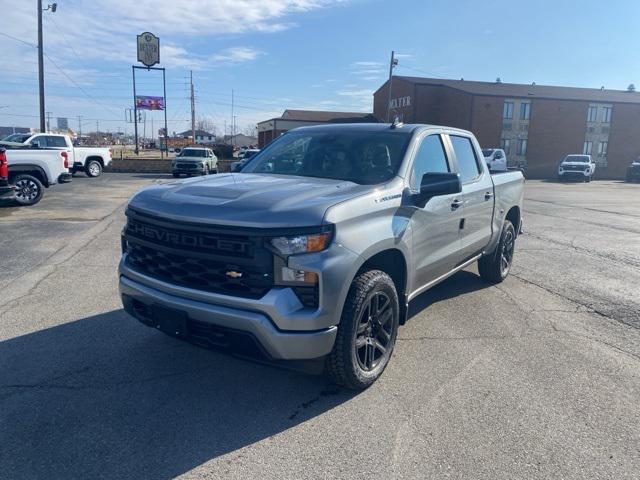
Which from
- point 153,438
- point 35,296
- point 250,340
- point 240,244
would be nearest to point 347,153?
point 240,244

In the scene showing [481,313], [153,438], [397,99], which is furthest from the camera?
[397,99]

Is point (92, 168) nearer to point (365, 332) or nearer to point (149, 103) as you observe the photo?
point (365, 332)

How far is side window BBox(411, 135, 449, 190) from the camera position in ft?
13.5

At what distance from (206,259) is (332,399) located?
135 centimetres

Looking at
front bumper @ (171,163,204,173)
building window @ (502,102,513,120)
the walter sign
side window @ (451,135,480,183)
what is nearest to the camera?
side window @ (451,135,480,183)

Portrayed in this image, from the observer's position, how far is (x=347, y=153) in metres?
4.36

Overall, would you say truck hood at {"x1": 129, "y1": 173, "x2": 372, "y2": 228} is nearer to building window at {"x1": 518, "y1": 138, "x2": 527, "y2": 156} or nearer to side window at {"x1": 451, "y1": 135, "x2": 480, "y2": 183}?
side window at {"x1": 451, "y1": 135, "x2": 480, "y2": 183}

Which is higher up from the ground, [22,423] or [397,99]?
[397,99]

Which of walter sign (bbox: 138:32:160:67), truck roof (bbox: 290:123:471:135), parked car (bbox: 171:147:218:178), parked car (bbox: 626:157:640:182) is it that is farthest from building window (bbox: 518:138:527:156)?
truck roof (bbox: 290:123:471:135)

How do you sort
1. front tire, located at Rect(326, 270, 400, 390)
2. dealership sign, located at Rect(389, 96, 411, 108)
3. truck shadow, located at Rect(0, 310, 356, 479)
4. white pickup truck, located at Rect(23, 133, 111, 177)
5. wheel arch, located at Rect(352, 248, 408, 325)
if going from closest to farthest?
truck shadow, located at Rect(0, 310, 356, 479) → front tire, located at Rect(326, 270, 400, 390) → wheel arch, located at Rect(352, 248, 408, 325) → white pickup truck, located at Rect(23, 133, 111, 177) → dealership sign, located at Rect(389, 96, 411, 108)

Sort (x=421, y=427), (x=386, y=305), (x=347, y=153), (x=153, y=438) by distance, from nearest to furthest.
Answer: (x=153, y=438) → (x=421, y=427) → (x=386, y=305) → (x=347, y=153)

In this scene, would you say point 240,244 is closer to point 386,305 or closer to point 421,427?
point 386,305

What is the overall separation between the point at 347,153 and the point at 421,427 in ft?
7.78

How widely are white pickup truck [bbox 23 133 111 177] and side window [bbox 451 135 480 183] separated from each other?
1963 cm
